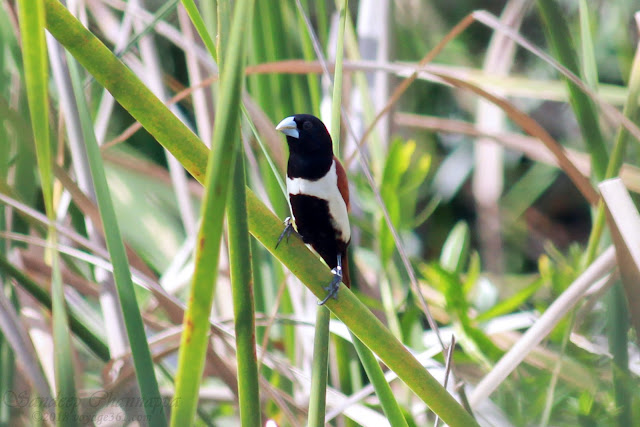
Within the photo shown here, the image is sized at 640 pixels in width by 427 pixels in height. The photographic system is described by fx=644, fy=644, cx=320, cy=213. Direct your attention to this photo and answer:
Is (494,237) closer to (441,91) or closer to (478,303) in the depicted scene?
(478,303)

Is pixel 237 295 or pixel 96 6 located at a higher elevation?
pixel 96 6

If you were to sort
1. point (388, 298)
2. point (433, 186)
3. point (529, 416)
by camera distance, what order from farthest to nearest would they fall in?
point (433, 186) < point (388, 298) < point (529, 416)

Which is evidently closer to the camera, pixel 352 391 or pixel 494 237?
pixel 352 391

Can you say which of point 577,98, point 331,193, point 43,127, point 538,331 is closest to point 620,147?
point 577,98

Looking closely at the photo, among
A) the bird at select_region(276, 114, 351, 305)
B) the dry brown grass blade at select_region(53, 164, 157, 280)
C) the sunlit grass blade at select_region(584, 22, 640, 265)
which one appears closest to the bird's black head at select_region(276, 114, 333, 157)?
the bird at select_region(276, 114, 351, 305)

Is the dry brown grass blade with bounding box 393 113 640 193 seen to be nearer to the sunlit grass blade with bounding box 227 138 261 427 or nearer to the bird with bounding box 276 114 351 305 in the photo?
the bird with bounding box 276 114 351 305

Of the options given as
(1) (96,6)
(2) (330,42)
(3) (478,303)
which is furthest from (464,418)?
(1) (96,6)
